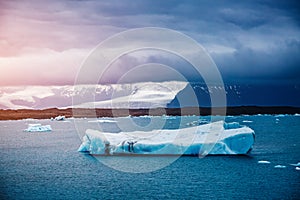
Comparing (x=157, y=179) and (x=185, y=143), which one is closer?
(x=157, y=179)

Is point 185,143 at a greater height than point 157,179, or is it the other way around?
point 185,143

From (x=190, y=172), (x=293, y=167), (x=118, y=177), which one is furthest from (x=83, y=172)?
(x=293, y=167)

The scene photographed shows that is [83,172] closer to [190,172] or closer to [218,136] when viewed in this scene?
[190,172]

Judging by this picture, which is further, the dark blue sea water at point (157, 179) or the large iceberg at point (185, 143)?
the large iceberg at point (185, 143)

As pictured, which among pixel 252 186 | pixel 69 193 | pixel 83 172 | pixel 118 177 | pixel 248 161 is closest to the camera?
pixel 69 193

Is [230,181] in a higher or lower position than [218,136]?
lower

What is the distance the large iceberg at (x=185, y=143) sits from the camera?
34.8 metres

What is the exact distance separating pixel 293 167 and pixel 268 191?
313 inches

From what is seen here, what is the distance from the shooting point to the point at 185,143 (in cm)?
3516

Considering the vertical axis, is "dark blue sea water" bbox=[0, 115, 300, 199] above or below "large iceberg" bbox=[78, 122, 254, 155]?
below

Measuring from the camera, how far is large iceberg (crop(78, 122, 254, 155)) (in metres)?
34.8

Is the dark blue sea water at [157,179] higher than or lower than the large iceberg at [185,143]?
lower

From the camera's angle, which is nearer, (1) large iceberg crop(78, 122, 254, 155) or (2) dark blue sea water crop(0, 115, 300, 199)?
(2) dark blue sea water crop(0, 115, 300, 199)

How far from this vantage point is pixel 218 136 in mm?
34812
